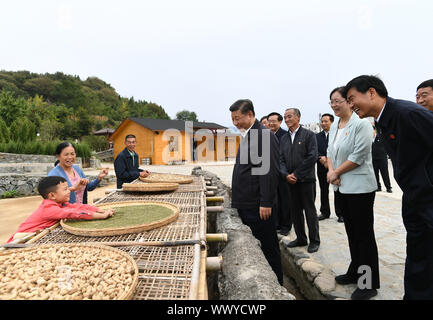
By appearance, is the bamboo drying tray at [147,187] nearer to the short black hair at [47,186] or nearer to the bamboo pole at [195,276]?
the short black hair at [47,186]

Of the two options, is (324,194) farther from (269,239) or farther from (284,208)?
(269,239)

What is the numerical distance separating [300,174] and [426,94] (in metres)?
1.52

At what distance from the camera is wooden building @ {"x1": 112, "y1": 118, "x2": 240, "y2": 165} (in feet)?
65.4

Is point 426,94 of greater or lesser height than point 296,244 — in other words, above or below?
above

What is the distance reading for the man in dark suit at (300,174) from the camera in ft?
10.5

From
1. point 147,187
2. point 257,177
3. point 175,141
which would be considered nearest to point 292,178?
point 257,177

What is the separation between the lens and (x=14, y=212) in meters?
6.54

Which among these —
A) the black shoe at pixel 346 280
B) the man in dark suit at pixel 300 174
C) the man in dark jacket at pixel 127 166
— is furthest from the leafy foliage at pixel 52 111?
the black shoe at pixel 346 280

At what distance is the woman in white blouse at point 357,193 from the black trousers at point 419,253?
0.55 meters

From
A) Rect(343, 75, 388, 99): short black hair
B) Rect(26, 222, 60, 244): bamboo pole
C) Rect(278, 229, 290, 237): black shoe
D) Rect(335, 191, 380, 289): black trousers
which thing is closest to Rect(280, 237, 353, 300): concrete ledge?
Rect(335, 191, 380, 289): black trousers

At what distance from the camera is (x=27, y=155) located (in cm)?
1141

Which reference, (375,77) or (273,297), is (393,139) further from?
(273,297)

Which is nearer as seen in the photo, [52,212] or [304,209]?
[52,212]
